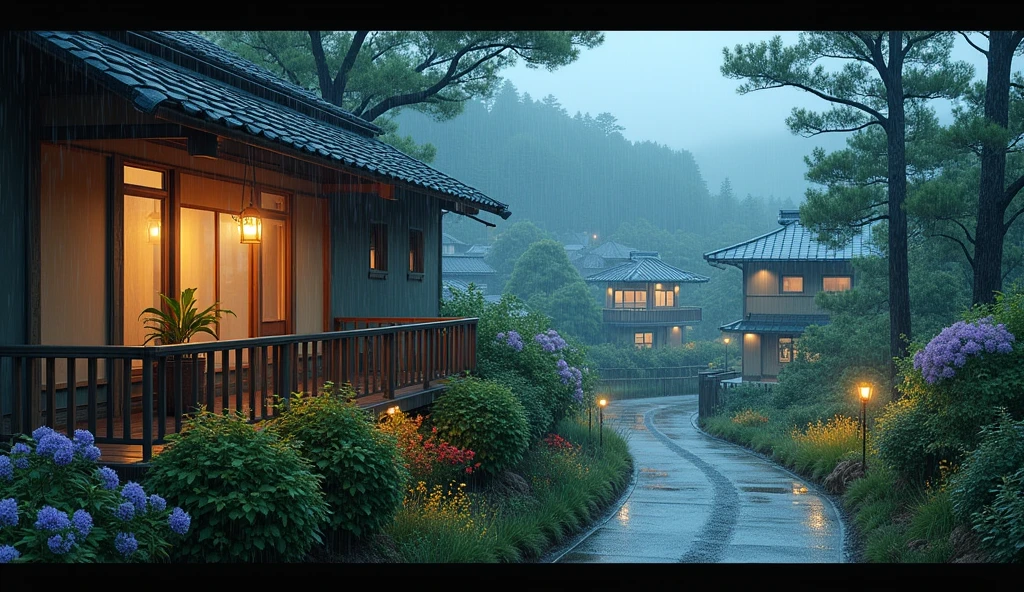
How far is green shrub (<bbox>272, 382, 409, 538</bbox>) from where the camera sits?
8203mm

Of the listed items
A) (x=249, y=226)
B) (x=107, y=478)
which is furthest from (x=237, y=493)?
(x=249, y=226)

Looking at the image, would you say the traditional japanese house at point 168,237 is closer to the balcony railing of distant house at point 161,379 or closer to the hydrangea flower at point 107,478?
the balcony railing of distant house at point 161,379

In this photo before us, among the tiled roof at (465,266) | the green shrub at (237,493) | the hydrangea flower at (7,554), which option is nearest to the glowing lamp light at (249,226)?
the green shrub at (237,493)

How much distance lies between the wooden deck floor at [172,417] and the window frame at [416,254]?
15.5ft

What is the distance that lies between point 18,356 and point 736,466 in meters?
16.2

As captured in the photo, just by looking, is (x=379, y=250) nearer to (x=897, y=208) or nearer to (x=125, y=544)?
(x=125, y=544)

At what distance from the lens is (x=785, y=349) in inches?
1642

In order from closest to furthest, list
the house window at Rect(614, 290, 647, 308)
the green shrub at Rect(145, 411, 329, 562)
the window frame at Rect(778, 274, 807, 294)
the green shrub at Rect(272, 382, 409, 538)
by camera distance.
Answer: the green shrub at Rect(145, 411, 329, 562) → the green shrub at Rect(272, 382, 409, 538) → the window frame at Rect(778, 274, 807, 294) → the house window at Rect(614, 290, 647, 308)

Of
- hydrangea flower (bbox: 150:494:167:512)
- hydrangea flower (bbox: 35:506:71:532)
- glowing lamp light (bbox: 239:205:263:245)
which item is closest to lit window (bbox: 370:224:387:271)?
glowing lamp light (bbox: 239:205:263:245)

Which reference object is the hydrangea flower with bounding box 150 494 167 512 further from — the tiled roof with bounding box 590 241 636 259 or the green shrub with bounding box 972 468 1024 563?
the tiled roof with bounding box 590 241 636 259

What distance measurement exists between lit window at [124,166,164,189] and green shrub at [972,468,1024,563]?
8.99 m

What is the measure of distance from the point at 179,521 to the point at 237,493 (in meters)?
0.62

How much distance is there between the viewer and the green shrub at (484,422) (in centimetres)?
1235
